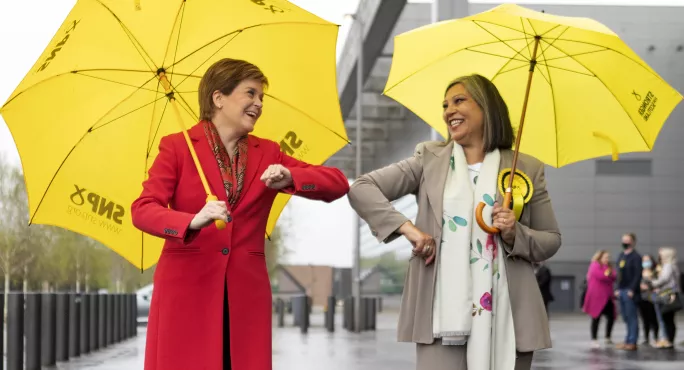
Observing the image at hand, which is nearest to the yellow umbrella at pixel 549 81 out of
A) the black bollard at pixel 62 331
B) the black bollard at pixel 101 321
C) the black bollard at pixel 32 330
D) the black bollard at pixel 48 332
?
the black bollard at pixel 32 330

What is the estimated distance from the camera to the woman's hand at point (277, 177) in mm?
4340

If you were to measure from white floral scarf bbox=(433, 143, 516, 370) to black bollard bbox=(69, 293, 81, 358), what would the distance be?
39.7 feet

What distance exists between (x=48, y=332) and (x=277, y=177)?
11.1m

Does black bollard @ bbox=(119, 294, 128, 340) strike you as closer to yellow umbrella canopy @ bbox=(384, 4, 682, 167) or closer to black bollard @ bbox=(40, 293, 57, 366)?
black bollard @ bbox=(40, 293, 57, 366)

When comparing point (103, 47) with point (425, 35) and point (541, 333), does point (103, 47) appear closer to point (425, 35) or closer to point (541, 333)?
point (425, 35)

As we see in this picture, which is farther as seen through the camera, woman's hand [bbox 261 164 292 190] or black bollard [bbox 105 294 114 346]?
black bollard [bbox 105 294 114 346]

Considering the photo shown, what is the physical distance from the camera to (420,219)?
4957 millimetres

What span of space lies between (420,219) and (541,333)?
69 centimetres

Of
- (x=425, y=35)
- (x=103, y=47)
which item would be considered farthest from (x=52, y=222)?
(x=425, y=35)

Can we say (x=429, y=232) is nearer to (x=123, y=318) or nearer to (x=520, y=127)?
(x=520, y=127)

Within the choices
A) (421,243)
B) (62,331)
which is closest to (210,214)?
(421,243)

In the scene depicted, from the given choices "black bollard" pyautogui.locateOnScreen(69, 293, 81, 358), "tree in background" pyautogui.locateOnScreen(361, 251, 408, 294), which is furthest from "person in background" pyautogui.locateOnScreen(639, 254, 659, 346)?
"tree in background" pyautogui.locateOnScreen(361, 251, 408, 294)

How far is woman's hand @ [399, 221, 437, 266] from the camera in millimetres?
4762

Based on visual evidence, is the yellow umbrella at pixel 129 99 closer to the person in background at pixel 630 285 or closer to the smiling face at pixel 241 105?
the smiling face at pixel 241 105
